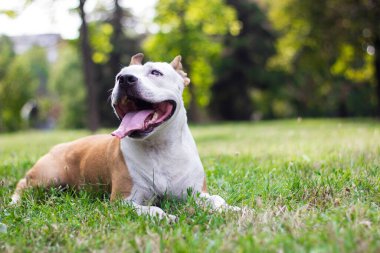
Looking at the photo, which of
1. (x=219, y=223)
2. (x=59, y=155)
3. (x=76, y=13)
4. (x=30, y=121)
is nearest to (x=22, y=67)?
(x=30, y=121)

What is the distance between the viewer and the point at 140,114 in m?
3.39

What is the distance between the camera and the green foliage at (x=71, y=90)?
32688 millimetres

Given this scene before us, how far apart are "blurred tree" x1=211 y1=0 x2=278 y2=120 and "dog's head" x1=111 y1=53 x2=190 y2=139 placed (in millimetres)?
23906

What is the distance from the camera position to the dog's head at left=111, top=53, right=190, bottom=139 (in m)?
3.30

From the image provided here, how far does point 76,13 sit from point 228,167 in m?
8.40

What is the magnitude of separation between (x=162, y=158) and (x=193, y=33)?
19.1 meters

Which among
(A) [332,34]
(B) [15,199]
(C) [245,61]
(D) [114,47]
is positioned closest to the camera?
(B) [15,199]

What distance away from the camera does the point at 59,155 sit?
14.7 feet

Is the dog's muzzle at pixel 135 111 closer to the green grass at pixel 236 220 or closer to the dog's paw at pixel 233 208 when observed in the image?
the green grass at pixel 236 220

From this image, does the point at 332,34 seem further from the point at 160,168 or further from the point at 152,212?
the point at 152,212

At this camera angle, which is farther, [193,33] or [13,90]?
[13,90]

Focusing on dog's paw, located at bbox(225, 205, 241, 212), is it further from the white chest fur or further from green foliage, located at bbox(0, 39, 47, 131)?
green foliage, located at bbox(0, 39, 47, 131)

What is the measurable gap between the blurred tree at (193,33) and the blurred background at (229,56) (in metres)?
0.05

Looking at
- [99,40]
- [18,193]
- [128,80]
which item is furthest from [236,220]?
[99,40]
